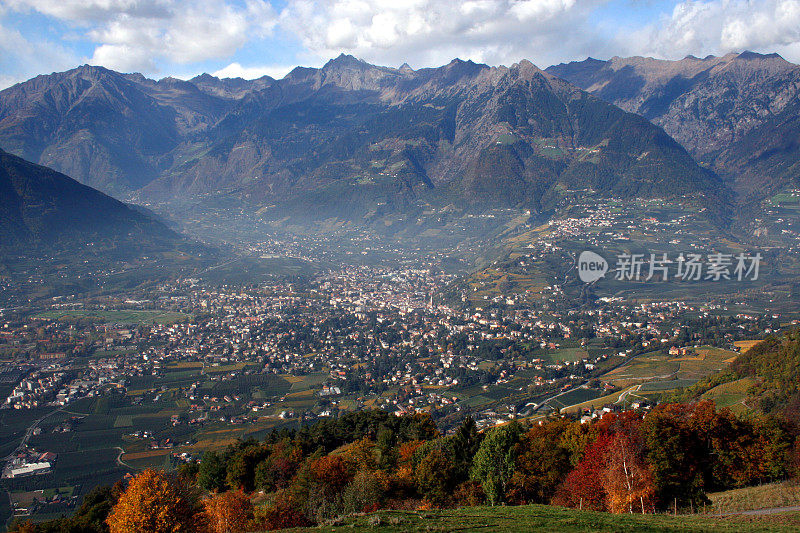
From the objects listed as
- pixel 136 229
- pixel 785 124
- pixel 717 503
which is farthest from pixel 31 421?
pixel 785 124

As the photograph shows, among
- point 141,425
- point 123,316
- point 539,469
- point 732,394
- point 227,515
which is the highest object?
point 123,316

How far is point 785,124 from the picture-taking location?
161125mm

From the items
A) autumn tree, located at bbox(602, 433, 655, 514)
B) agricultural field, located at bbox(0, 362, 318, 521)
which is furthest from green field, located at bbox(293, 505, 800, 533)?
agricultural field, located at bbox(0, 362, 318, 521)

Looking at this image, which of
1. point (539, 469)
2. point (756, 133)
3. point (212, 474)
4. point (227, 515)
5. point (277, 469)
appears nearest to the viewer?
point (227, 515)

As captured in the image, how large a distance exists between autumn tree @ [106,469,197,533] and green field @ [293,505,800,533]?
3643 millimetres

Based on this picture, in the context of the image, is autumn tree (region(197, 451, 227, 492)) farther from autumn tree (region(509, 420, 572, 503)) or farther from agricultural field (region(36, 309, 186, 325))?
agricultural field (region(36, 309, 186, 325))

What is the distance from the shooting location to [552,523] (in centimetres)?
1312

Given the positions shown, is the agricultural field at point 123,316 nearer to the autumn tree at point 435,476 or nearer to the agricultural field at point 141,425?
the agricultural field at point 141,425

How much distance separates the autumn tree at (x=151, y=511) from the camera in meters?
13.2

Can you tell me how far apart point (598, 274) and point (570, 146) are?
89.5 m

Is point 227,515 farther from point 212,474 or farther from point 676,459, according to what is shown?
point 676,459

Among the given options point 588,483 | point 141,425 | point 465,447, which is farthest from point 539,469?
point 141,425

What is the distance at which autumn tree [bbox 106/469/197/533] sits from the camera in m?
13.2

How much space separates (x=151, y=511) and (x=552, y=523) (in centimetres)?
1010
